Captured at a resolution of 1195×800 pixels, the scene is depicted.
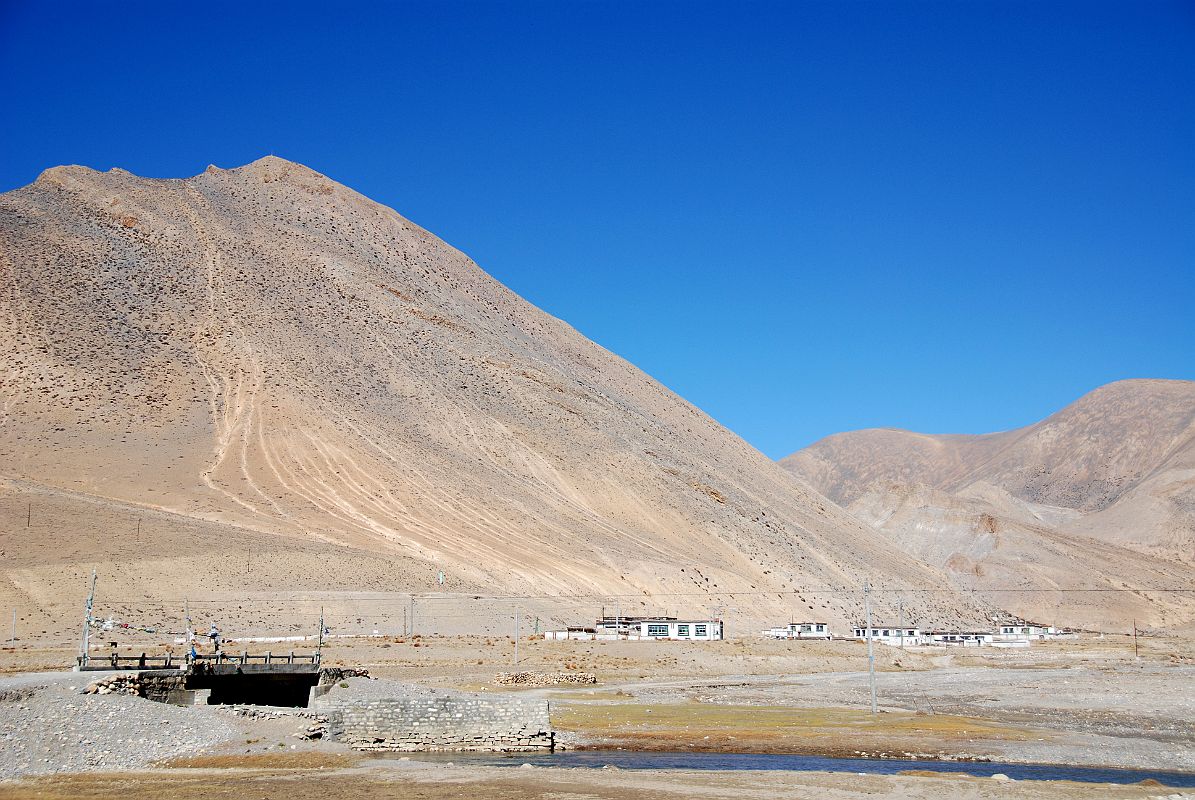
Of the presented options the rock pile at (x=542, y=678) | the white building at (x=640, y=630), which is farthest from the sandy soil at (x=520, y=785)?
the white building at (x=640, y=630)

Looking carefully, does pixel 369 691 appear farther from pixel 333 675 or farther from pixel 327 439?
pixel 327 439

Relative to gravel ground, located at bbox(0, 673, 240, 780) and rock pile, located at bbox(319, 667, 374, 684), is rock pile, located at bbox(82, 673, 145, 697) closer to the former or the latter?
gravel ground, located at bbox(0, 673, 240, 780)

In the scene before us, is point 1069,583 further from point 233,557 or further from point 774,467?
point 233,557

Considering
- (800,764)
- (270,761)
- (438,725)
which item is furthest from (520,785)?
(800,764)

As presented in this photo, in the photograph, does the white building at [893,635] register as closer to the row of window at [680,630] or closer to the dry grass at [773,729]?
the row of window at [680,630]

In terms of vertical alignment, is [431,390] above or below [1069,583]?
above

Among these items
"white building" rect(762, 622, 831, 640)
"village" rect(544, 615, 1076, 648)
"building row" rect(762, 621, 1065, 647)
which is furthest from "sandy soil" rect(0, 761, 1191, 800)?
"white building" rect(762, 622, 831, 640)

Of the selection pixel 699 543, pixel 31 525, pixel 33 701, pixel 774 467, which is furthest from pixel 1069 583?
pixel 33 701
